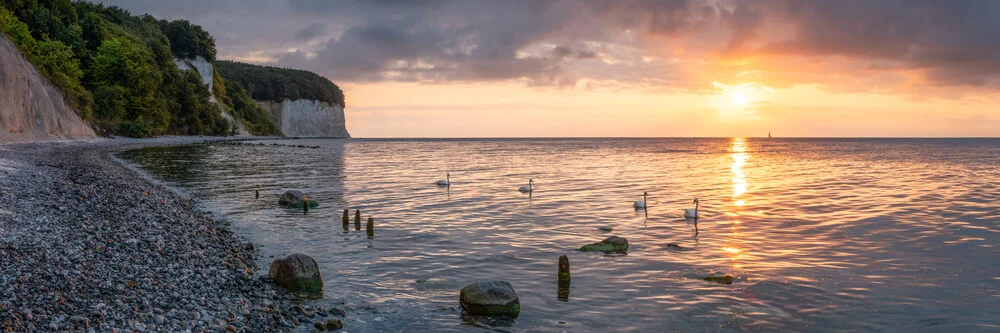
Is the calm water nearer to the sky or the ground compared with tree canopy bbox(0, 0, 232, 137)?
nearer to the ground

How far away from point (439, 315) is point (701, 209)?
18.4 meters

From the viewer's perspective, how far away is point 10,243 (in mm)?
11117

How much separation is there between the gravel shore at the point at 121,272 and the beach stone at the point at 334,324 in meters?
0.34

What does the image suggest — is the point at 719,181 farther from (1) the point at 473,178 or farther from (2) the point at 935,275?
(2) the point at 935,275

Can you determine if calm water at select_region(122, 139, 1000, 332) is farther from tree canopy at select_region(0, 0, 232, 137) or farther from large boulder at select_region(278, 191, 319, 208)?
tree canopy at select_region(0, 0, 232, 137)

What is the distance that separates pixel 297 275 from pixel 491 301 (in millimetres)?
4168

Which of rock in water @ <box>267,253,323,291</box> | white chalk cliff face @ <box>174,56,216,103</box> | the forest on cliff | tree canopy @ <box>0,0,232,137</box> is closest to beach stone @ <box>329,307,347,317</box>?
rock in water @ <box>267,253,323,291</box>

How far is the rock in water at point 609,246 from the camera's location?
1661cm

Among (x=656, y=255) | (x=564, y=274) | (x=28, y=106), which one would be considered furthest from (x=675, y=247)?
(x=28, y=106)

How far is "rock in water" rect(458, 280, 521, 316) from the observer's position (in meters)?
11.0

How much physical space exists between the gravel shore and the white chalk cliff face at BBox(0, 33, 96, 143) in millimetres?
37042

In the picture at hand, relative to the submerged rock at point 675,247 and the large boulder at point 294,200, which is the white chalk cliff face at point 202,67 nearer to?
the large boulder at point 294,200

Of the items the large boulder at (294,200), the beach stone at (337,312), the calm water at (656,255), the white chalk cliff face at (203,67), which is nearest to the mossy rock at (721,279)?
the calm water at (656,255)

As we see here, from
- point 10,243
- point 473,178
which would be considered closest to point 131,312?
point 10,243
